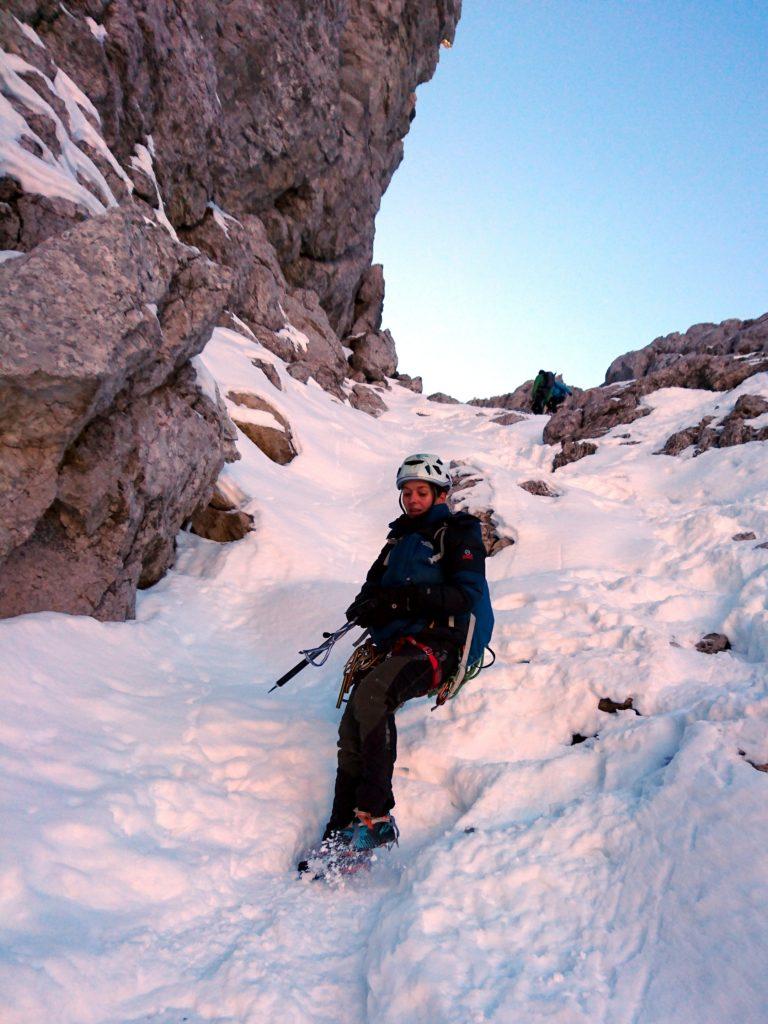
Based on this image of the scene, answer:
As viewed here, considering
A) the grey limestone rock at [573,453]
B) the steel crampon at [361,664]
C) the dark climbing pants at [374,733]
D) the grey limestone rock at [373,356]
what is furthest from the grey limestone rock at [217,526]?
the grey limestone rock at [373,356]

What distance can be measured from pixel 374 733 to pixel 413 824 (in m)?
0.76

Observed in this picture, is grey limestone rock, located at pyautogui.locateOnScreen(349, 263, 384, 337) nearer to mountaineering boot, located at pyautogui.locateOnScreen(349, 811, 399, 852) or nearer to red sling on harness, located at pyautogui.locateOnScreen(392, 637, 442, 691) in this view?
red sling on harness, located at pyautogui.locateOnScreen(392, 637, 442, 691)

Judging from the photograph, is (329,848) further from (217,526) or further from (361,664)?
(217,526)

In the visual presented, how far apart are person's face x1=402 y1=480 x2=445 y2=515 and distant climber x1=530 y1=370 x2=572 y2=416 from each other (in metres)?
25.1

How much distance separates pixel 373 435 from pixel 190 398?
1575cm

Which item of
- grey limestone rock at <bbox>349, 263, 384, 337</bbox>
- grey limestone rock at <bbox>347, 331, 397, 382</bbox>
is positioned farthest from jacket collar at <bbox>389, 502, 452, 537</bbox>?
grey limestone rock at <bbox>349, 263, 384, 337</bbox>

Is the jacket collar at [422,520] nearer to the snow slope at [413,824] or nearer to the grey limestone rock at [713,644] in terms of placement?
the snow slope at [413,824]

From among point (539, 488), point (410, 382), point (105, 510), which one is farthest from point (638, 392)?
point (410, 382)

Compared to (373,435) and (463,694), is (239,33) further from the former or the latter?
(463,694)

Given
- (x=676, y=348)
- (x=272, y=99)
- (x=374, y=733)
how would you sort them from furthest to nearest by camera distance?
(x=676, y=348)
(x=272, y=99)
(x=374, y=733)

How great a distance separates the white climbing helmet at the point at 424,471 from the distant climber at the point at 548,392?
82.1 feet

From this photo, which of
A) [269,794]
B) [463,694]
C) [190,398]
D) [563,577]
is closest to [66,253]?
[190,398]

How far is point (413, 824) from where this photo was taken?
409cm

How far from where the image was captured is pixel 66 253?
16.0 ft
